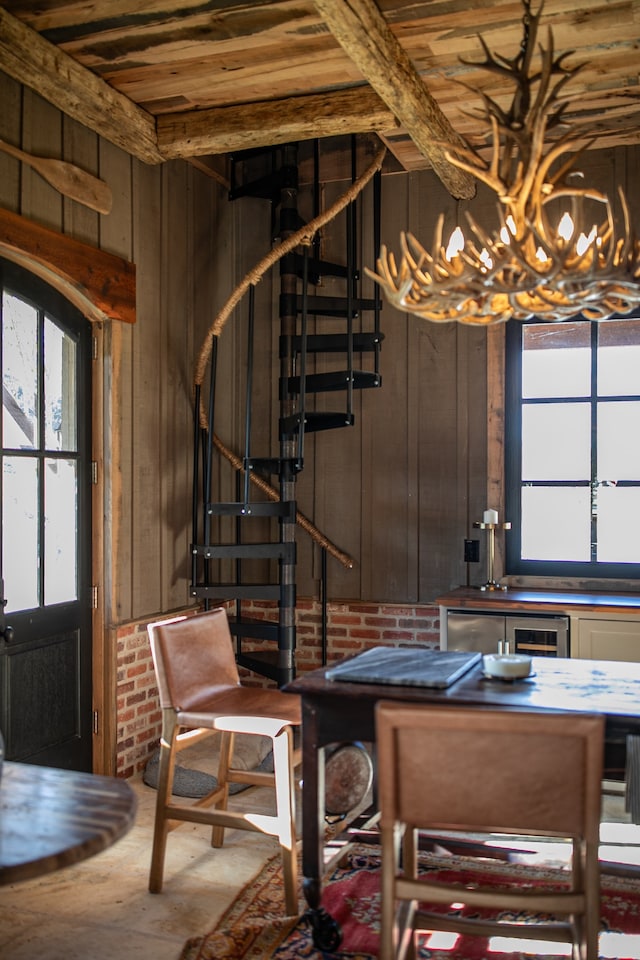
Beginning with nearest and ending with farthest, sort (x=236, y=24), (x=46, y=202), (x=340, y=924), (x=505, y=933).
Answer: (x=505, y=933)
(x=340, y=924)
(x=236, y=24)
(x=46, y=202)

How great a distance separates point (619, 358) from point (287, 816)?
313 cm

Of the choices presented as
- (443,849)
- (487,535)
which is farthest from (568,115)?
(443,849)

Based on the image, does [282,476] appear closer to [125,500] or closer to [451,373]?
[125,500]

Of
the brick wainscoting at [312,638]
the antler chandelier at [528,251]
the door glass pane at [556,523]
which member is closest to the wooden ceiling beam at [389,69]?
the antler chandelier at [528,251]

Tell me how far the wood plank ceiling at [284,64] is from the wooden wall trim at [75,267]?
589 mm

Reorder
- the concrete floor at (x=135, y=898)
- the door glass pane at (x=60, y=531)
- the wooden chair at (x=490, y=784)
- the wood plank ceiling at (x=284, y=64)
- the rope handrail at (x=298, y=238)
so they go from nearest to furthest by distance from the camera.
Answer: the wooden chair at (x=490, y=784) < the concrete floor at (x=135, y=898) < the wood plank ceiling at (x=284, y=64) < the door glass pane at (x=60, y=531) < the rope handrail at (x=298, y=238)

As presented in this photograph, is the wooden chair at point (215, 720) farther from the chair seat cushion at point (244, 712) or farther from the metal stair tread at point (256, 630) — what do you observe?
the metal stair tread at point (256, 630)

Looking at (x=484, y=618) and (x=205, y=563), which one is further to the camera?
(x=205, y=563)

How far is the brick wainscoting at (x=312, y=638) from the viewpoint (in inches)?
175

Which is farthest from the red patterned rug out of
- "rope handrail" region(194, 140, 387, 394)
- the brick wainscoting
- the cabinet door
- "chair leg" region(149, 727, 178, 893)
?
"rope handrail" region(194, 140, 387, 394)

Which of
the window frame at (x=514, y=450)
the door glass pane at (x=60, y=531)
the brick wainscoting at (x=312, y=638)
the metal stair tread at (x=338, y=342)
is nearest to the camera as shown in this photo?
the door glass pane at (x=60, y=531)

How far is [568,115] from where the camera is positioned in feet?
14.6

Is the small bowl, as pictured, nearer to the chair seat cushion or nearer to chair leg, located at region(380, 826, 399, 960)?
the chair seat cushion

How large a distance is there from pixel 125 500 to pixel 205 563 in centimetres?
90
